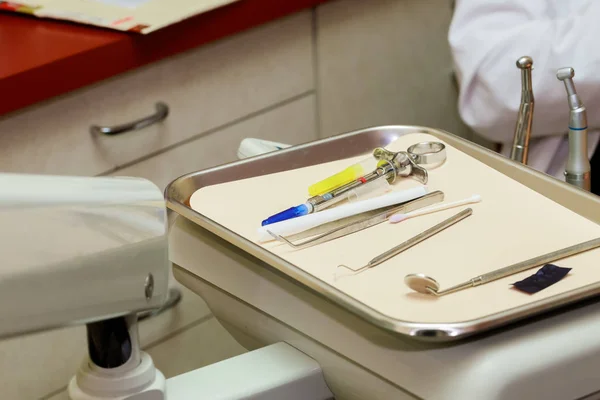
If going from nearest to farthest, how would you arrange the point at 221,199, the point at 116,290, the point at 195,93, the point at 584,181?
the point at 116,290 → the point at 221,199 → the point at 584,181 → the point at 195,93

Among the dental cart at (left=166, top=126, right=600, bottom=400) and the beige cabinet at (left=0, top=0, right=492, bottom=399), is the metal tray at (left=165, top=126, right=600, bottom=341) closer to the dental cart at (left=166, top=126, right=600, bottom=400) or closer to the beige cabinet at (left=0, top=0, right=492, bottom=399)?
the dental cart at (left=166, top=126, right=600, bottom=400)

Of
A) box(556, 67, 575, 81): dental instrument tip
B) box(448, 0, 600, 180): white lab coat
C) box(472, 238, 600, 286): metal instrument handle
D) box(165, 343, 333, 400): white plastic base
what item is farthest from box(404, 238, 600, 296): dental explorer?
box(448, 0, 600, 180): white lab coat

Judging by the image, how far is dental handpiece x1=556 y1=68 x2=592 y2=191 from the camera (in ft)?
2.59

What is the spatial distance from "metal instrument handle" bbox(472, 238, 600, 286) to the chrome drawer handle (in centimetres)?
68

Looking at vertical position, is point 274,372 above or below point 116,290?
below

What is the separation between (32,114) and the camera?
1035 millimetres

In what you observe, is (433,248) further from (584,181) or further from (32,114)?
(32,114)

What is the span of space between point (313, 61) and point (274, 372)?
856mm

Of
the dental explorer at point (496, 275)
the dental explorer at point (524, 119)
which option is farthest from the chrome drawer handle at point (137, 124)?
the dental explorer at point (496, 275)

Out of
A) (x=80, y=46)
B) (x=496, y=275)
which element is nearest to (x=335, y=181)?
(x=496, y=275)

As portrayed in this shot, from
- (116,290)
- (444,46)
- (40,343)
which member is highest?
(116,290)

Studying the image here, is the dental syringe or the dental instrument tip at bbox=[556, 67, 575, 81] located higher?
the dental instrument tip at bbox=[556, 67, 575, 81]

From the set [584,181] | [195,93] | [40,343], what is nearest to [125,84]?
[195,93]

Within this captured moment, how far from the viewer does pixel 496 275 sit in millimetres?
551
